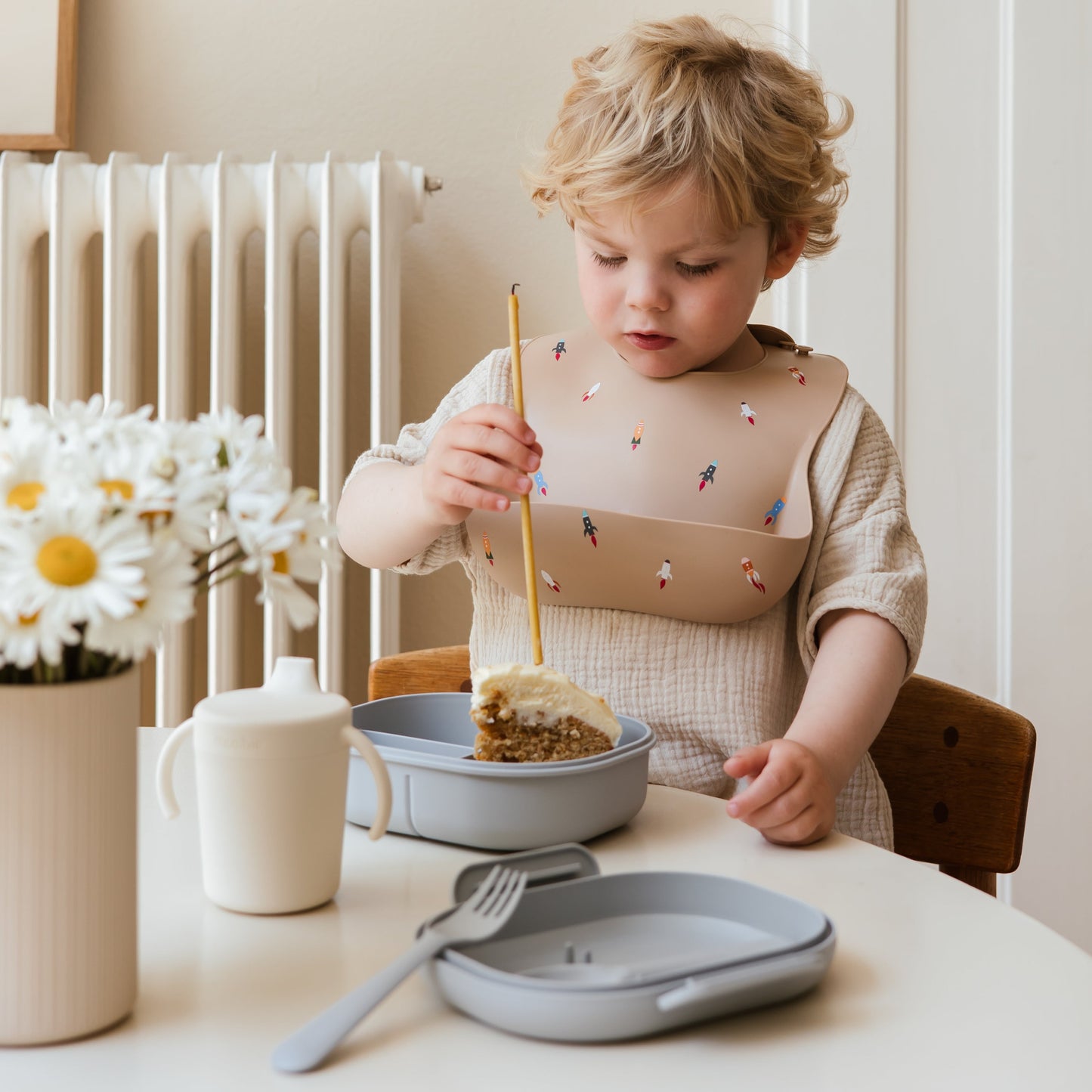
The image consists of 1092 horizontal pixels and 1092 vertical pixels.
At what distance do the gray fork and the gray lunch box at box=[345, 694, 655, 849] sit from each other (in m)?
0.07

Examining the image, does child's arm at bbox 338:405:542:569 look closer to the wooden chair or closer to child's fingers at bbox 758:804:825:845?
child's fingers at bbox 758:804:825:845

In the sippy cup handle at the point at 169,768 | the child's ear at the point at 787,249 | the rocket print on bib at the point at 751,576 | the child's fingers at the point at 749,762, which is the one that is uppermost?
the child's ear at the point at 787,249

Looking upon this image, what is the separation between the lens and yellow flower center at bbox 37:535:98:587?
35 cm

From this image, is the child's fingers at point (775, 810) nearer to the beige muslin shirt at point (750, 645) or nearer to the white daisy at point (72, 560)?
the beige muslin shirt at point (750, 645)

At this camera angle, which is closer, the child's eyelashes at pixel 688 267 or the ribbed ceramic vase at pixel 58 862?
the ribbed ceramic vase at pixel 58 862

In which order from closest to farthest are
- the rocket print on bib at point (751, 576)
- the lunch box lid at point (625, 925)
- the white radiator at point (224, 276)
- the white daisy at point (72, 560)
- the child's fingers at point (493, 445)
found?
the white daisy at point (72, 560) → the lunch box lid at point (625, 925) → the child's fingers at point (493, 445) → the rocket print on bib at point (751, 576) → the white radiator at point (224, 276)

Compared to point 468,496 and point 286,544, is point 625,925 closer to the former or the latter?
point 286,544

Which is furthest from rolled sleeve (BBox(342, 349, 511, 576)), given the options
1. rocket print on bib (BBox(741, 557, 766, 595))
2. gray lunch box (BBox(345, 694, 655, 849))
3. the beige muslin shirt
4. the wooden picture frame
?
the wooden picture frame

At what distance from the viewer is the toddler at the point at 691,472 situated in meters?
0.88

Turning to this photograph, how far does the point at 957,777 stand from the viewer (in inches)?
35.8

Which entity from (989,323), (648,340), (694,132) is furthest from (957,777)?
(989,323)

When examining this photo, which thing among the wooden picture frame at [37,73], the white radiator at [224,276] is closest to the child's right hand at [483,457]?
the white radiator at [224,276]

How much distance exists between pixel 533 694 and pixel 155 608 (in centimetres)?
30

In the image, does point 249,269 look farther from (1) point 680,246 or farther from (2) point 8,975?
(2) point 8,975
